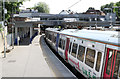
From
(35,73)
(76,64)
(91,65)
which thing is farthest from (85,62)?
(35,73)

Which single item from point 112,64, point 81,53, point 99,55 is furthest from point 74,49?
point 112,64

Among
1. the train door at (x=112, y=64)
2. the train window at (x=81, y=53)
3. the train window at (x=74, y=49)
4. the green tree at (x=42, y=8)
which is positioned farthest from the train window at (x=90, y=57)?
the green tree at (x=42, y=8)

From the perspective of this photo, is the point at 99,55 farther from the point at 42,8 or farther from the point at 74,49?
the point at 42,8

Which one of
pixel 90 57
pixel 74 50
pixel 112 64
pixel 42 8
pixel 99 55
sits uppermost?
pixel 42 8

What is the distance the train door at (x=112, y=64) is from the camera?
638 cm

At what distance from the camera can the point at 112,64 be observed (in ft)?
21.7

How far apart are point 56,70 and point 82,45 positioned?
13.2 feet

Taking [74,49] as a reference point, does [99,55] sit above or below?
above

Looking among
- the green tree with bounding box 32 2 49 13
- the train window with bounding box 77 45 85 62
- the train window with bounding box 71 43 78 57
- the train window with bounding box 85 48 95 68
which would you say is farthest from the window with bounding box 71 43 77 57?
the green tree with bounding box 32 2 49 13

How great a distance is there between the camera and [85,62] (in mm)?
9281

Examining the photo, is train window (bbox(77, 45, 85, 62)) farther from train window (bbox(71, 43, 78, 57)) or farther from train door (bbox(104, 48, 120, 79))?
train door (bbox(104, 48, 120, 79))

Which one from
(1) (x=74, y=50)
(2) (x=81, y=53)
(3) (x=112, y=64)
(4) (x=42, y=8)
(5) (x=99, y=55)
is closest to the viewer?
(3) (x=112, y=64)

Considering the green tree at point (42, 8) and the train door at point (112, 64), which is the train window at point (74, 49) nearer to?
the train door at point (112, 64)

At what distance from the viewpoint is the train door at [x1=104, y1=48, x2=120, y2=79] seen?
20.9 feet
